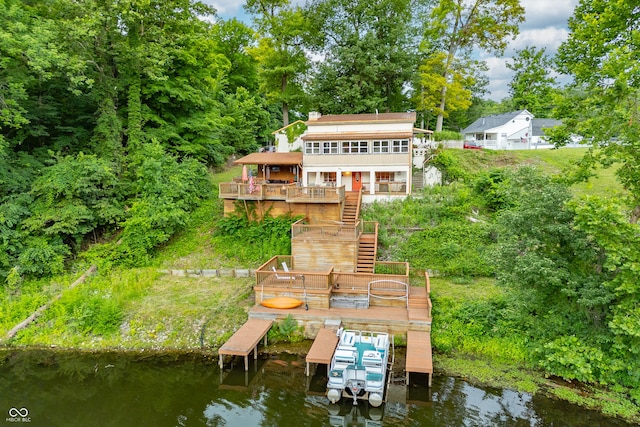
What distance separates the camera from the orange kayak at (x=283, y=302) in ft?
48.1

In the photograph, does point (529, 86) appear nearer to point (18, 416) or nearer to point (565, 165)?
point (565, 165)

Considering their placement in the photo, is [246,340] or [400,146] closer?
[246,340]

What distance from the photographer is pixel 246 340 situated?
12930 mm

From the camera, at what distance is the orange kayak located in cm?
1466

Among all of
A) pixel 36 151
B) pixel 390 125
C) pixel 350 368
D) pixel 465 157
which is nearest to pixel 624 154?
pixel 350 368

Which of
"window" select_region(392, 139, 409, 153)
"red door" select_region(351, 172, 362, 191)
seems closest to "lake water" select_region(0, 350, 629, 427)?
"red door" select_region(351, 172, 362, 191)

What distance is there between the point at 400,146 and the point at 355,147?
8.89 feet

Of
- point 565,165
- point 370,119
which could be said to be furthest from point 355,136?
point 565,165

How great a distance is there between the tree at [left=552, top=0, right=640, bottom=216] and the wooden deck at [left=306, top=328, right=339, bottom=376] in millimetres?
10146

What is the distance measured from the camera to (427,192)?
22.5m

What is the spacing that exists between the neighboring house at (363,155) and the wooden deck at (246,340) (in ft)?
36.5

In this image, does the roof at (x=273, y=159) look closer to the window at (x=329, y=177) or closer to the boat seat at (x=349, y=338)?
Result: the window at (x=329, y=177)

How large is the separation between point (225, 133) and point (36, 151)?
1567 cm

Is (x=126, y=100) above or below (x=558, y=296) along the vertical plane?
above
